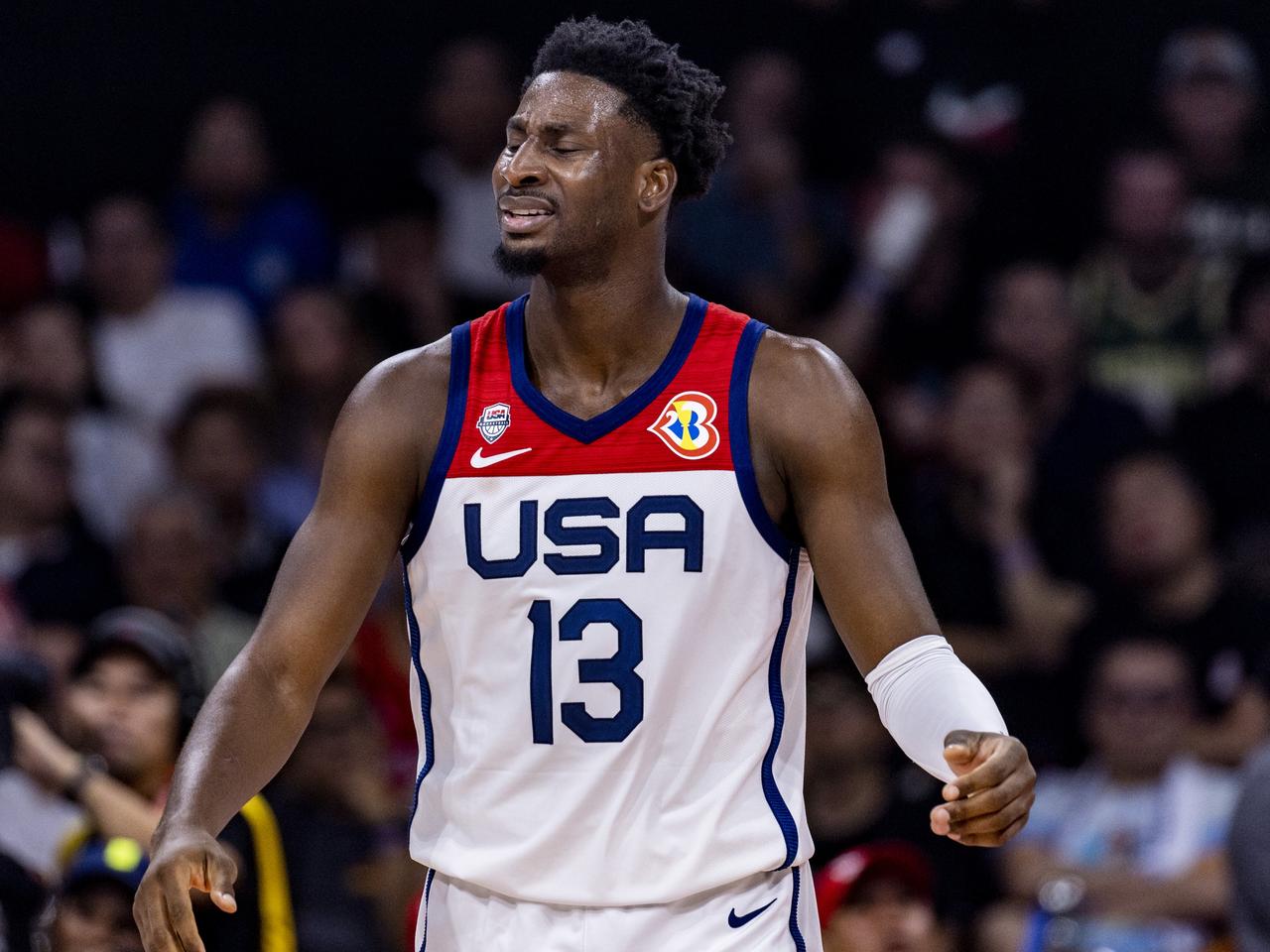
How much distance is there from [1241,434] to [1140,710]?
1.49 m

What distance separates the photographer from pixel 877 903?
14.8 ft

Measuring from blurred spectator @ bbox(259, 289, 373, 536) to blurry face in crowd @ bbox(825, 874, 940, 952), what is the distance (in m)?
3.33

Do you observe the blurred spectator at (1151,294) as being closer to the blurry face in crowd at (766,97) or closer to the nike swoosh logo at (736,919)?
the blurry face in crowd at (766,97)

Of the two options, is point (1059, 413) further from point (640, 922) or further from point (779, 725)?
point (640, 922)

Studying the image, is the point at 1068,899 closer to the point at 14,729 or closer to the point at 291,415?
the point at 14,729

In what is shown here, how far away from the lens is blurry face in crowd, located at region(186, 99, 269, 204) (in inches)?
302

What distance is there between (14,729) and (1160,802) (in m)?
3.14

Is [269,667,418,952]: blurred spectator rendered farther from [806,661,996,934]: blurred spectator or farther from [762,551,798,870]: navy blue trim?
[762,551,798,870]: navy blue trim

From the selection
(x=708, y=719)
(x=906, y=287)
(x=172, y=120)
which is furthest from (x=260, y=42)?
(x=708, y=719)

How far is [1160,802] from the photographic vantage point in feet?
19.0

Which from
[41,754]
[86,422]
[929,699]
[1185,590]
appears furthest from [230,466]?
[929,699]

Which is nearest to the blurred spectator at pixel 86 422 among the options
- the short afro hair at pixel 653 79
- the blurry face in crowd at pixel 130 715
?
the blurry face in crowd at pixel 130 715

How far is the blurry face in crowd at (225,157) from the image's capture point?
7.67 metres

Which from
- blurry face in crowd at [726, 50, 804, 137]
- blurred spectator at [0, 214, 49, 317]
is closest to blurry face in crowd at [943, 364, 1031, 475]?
blurry face in crowd at [726, 50, 804, 137]
